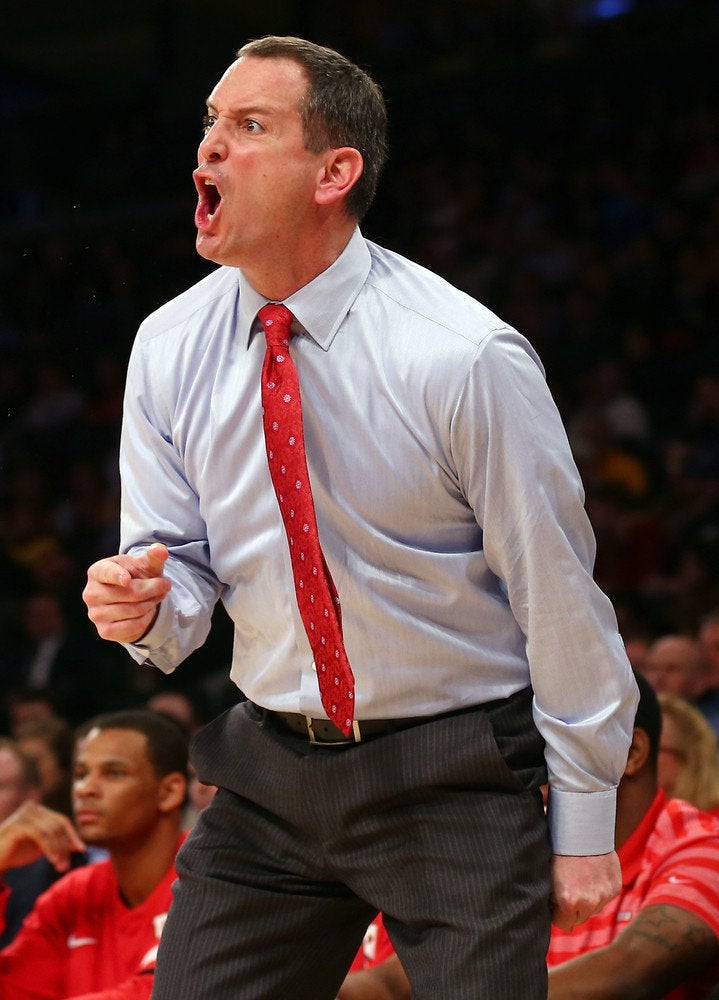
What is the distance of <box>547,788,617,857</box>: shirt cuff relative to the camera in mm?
1648

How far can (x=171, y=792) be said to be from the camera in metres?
3.17

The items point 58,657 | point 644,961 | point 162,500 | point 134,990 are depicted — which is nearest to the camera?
point 162,500

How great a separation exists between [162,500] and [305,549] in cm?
29

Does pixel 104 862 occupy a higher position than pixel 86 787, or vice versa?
pixel 86 787

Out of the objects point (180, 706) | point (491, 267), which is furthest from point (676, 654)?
point (491, 267)

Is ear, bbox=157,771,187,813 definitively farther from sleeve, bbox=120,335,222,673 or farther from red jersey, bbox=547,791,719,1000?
sleeve, bbox=120,335,222,673

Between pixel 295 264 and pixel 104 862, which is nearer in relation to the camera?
pixel 295 264

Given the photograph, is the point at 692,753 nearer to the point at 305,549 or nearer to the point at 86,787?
the point at 86,787

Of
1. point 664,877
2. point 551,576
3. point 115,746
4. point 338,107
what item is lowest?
point 115,746

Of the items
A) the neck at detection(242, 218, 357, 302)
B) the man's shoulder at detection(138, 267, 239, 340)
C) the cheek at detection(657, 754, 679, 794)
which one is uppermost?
the neck at detection(242, 218, 357, 302)

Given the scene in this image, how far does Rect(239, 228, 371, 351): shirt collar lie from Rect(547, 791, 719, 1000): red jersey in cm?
125

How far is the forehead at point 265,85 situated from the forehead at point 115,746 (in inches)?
72.9

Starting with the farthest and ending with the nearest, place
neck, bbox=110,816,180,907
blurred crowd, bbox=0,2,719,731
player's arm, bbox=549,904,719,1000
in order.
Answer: blurred crowd, bbox=0,2,719,731, neck, bbox=110,816,180,907, player's arm, bbox=549,904,719,1000

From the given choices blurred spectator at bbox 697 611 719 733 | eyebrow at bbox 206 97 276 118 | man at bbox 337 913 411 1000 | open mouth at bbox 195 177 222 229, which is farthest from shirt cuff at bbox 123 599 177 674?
blurred spectator at bbox 697 611 719 733
